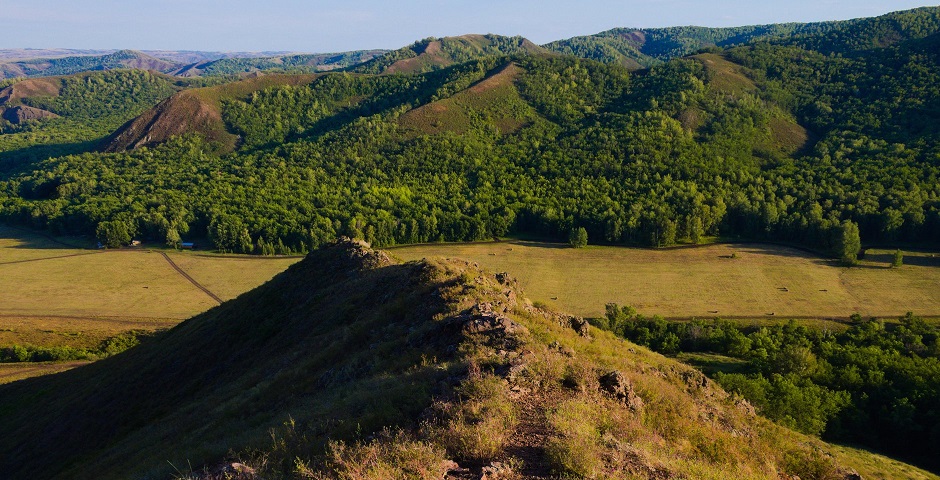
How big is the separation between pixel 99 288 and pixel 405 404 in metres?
130

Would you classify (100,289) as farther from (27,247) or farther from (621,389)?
(621,389)

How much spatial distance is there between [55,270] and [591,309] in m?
136

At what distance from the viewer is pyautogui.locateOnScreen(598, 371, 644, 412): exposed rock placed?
21766mm

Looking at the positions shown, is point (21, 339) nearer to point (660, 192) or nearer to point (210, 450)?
point (210, 450)

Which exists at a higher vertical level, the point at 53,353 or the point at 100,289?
the point at 53,353

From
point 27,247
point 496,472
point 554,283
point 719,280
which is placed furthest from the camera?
point 27,247

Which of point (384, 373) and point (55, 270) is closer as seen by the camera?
point (384, 373)

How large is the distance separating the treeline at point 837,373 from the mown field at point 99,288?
8989cm

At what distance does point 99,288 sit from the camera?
383ft

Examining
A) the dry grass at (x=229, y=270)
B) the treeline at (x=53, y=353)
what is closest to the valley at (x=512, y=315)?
the treeline at (x=53, y=353)

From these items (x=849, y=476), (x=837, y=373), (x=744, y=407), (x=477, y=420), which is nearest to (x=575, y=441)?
(x=477, y=420)

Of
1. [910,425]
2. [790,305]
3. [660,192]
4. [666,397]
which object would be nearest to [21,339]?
[666,397]

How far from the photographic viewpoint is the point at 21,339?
Result: 87000 millimetres

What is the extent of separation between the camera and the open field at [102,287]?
3771 inches
